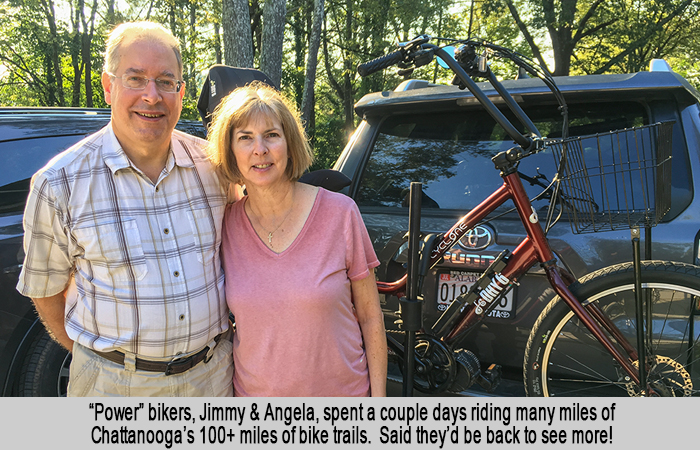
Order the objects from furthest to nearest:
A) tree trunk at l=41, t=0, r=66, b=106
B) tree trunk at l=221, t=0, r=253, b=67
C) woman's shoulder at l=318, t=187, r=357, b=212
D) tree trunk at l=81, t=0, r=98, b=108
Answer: tree trunk at l=81, t=0, r=98, b=108 < tree trunk at l=41, t=0, r=66, b=106 < tree trunk at l=221, t=0, r=253, b=67 < woman's shoulder at l=318, t=187, r=357, b=212

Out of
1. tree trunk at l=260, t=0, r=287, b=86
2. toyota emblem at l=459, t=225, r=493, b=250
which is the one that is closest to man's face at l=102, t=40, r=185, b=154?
toyota emblem at l=459, t=225, r=493, b=250

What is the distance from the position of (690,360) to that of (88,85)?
24.1 m

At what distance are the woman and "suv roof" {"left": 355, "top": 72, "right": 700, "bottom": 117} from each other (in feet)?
3.08

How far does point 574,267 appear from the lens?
2357 mm

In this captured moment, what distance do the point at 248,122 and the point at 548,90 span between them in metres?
1.53

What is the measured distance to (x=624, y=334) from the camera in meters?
2.27

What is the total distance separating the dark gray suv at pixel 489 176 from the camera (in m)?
2.24

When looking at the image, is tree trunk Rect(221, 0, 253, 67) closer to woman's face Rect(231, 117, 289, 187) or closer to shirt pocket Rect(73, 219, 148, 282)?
woman's face Rect(231, 117, 289, 187)

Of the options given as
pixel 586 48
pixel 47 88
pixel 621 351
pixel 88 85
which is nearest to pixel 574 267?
pixel 621 351

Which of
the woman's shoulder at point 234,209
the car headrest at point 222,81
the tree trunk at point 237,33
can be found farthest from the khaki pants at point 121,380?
the tree trunk at point 237,33

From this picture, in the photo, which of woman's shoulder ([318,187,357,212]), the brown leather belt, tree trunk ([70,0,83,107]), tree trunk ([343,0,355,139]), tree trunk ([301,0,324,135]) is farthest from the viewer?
tree trunk ([70,0,83,107])

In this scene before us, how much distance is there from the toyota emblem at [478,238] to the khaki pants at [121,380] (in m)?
1.41

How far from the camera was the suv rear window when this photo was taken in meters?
2.48

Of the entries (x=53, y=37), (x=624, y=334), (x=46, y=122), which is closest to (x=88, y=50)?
(x=53, y=37)
